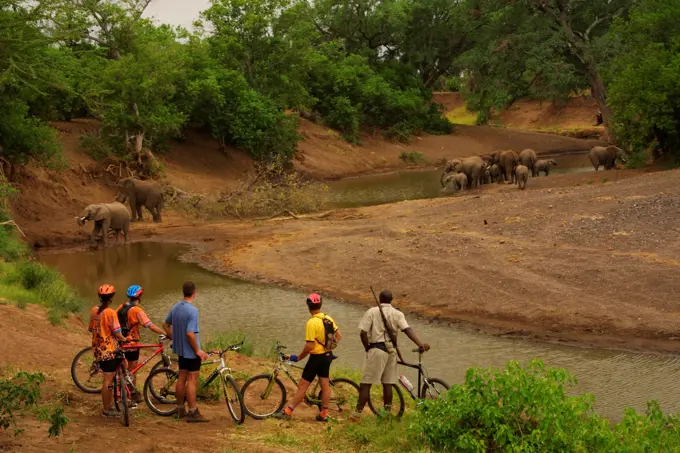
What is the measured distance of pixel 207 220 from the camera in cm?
3378

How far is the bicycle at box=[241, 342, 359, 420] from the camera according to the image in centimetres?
1049

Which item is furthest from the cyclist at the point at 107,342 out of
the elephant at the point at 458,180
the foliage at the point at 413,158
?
the foliage at the point at 413,158

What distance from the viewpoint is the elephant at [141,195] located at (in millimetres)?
Result: 32625

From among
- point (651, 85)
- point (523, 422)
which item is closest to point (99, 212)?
point (651, 85)

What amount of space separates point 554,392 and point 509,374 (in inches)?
19.3

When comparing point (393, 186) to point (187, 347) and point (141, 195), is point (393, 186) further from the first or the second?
point (187, 347)

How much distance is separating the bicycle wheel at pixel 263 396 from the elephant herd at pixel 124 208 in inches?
732

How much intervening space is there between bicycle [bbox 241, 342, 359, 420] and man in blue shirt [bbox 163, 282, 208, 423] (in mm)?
599

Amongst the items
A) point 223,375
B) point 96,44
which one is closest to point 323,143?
point 96,44

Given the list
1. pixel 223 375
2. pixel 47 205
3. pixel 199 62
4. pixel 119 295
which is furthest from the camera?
pixel 199 62

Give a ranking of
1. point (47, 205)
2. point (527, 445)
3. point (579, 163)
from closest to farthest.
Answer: point (527, 445)
point (47, 205)
point (579, 163)

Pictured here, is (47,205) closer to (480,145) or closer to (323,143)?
(323,143)

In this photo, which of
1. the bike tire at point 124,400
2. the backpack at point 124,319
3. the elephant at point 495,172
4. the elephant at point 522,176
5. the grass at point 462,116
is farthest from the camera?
the grass at point 462,116

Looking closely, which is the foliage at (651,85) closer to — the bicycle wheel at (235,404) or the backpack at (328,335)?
the backpack at (328,335)
